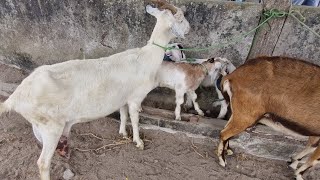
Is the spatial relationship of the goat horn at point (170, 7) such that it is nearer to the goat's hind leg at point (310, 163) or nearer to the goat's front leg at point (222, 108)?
the goat's front leg at point (222, 108)

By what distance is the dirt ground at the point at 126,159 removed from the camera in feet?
13.1

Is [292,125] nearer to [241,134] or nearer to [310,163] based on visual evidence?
[310,163]

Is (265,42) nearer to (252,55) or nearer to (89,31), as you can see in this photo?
(252,55)

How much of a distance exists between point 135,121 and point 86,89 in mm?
979

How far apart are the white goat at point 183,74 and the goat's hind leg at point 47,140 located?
1.60 meters

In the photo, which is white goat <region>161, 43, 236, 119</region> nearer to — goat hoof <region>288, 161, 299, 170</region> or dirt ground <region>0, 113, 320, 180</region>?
dirt ground <region>0, 113, 320, 180</region>

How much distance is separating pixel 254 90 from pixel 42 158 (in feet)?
8.04

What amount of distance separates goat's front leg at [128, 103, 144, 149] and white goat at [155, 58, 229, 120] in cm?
55

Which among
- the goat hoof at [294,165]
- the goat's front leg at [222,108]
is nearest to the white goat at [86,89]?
the goat's front leg at [222,108]

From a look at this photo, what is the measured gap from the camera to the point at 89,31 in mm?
4746

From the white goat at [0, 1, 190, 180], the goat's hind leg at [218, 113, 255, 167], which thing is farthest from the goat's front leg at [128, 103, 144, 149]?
the goat's hind leg at [218, 113, 255, 167]

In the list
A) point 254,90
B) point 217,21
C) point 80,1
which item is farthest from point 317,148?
point 80,1

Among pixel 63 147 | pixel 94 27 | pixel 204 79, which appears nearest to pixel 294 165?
pixel 204 79

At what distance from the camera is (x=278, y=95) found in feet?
11.8
